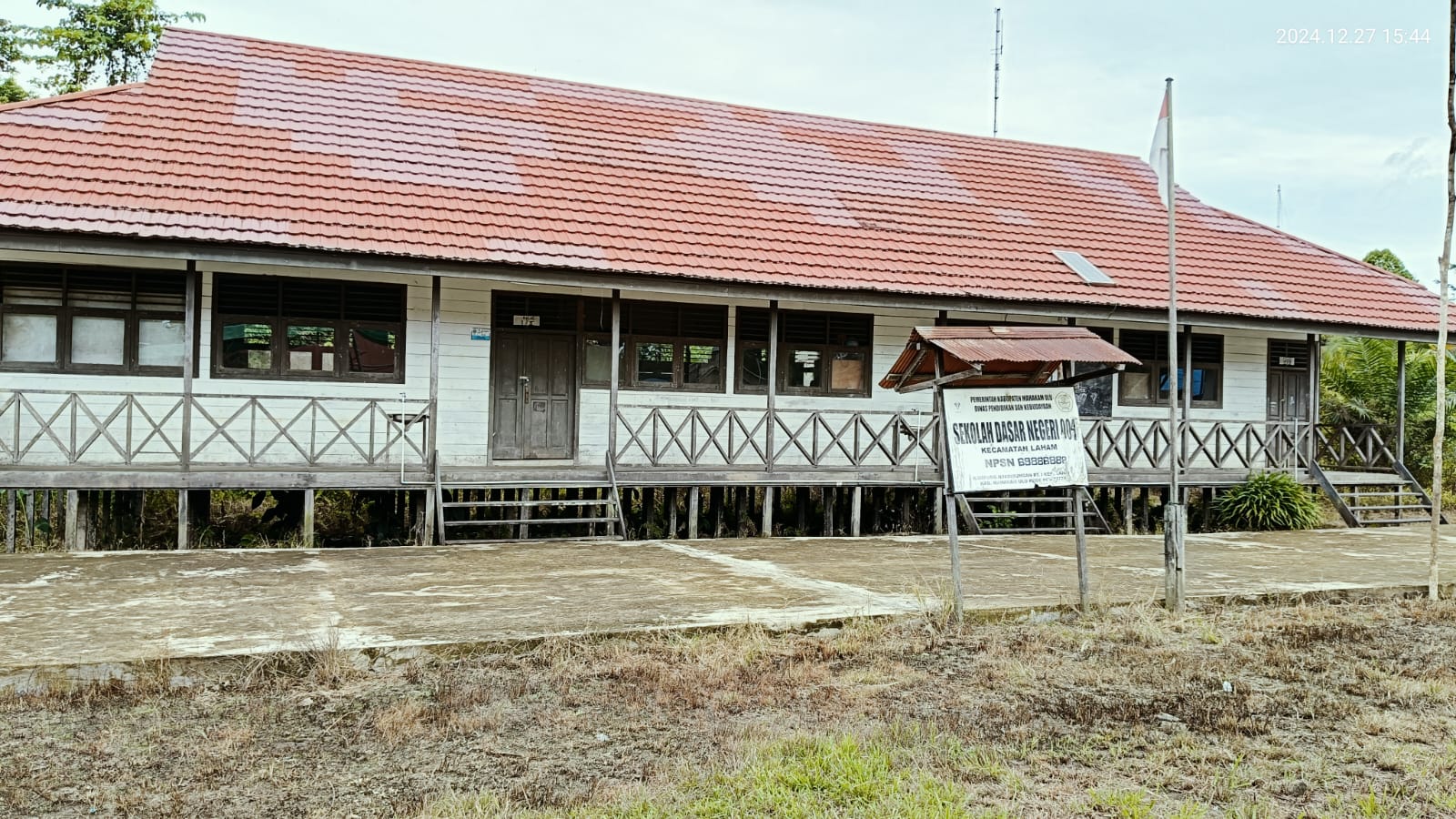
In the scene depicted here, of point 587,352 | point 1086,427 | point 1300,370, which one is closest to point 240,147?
point 587,352

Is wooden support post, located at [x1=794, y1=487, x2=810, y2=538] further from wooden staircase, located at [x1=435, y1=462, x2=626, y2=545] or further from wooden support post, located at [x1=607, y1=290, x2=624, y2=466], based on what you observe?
wooden support post, located at [x1=607, y1=290, x2=624, y2=466]

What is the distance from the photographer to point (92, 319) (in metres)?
12.0

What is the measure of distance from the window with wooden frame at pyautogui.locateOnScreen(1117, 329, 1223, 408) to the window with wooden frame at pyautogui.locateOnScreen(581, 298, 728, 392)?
621 cm

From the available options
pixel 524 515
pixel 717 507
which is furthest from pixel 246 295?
pixel 717 507

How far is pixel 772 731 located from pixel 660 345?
944cm

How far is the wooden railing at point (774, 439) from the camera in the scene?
13.3 metres

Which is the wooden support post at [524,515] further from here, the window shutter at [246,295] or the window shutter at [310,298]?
the window shutter at [246,295]

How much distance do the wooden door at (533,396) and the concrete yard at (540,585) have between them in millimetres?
2381

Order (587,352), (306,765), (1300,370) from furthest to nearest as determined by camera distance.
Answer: (1300,370), (587,352), (306,765)

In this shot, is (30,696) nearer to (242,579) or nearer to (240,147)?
(242,579)

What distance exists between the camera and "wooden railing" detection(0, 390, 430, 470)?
11.2m

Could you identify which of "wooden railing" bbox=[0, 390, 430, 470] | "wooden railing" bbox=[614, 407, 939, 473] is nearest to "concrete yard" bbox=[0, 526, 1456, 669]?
"wooden railing" bbox=[614, 407, 939, 473]

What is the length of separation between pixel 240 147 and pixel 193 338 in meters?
2.37

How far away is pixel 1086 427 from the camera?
1578 cm
